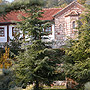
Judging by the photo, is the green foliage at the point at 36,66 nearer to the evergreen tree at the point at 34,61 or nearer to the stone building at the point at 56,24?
the evergreen tree at the point at 34,61

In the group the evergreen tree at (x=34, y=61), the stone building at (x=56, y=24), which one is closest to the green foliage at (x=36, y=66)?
the evergreen tree at (x=34, y=61)

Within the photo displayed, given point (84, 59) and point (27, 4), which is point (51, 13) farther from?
point (27, 4)

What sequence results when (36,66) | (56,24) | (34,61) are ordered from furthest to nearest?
(56,24) → (36,66) → (34,61)

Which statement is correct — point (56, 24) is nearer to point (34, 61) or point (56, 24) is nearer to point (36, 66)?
point (36, 66)

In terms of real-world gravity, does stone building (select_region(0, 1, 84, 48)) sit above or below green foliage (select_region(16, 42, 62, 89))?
above

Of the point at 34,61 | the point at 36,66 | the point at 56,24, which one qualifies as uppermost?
the point at 56,24

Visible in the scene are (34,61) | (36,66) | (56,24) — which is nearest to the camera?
(34,61)

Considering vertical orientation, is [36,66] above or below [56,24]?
below

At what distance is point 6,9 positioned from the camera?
3.48 meters

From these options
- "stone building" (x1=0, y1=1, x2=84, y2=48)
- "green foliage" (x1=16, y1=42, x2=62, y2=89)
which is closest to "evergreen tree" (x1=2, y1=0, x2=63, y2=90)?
"green foliage" (x1=16, y1=42, x2=62, y2=89)

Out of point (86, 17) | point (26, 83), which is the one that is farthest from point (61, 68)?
point (86, 17)

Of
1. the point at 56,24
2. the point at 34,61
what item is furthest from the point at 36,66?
the point at 56,24

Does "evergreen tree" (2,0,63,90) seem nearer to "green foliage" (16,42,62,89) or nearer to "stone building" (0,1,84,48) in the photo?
"green foliage" (16,42,62,89)

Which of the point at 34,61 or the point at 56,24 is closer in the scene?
the point at 34,61
